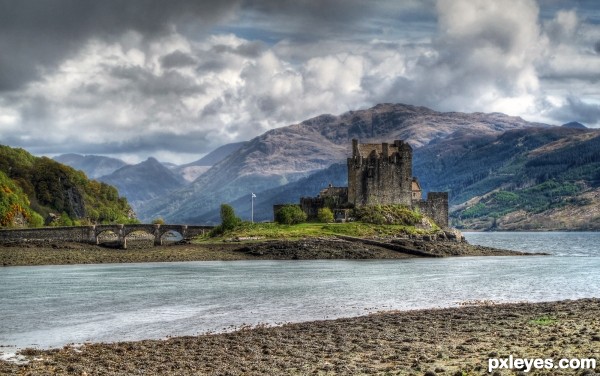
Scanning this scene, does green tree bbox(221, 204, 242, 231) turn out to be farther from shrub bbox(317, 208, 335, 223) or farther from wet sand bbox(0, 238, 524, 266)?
shrub bbox(317, 208, 335, 223)

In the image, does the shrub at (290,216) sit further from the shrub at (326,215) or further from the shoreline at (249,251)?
the shoreline at (249,251)

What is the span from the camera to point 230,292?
60219 mm

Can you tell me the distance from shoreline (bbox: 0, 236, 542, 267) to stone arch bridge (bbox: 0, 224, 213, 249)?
2255 millimetres

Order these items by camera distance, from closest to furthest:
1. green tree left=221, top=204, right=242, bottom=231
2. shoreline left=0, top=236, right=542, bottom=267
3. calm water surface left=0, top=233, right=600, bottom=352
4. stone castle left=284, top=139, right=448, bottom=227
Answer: calm water surface left=0, top=233, right=600, bottom=352 < shoreline left=0, top=236, right=542, bottom=267 < green tree left=221, top=204, right=242, bottom=231 < stone castle left=284, top=139, right=448, bottom=227

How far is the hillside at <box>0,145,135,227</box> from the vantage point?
138125mm

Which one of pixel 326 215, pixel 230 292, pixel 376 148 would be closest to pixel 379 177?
pixel 376 148

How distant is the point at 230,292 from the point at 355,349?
30718 mm

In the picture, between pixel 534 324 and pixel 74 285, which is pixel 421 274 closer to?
pixel 74 285

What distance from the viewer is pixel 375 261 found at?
102 m

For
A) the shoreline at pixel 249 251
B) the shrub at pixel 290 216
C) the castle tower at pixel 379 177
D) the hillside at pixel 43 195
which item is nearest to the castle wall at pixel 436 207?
the castle tower at pixel 379 177

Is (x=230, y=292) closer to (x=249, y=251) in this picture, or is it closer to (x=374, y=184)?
(x=249, y=251)

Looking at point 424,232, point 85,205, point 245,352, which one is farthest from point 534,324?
point 85,205

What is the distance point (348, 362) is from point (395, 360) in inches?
65.3

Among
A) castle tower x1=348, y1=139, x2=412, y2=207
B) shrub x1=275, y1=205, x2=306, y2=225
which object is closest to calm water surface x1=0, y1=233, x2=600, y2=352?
shrub x1=275, y1=205, x2=306, y2=225
